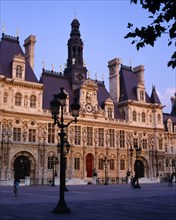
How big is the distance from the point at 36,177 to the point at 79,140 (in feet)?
32.5

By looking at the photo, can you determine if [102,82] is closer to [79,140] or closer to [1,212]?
[79,140]

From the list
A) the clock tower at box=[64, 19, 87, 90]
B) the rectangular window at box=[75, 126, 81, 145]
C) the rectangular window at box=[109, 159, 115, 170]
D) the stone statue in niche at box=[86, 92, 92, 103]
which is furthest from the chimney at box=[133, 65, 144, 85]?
the rectangular window at box=[75, 126, 81, 145]

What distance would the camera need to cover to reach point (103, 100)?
6241 cm

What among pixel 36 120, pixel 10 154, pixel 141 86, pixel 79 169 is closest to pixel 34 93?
pixel 36 120

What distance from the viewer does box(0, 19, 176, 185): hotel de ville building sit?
4841 cm

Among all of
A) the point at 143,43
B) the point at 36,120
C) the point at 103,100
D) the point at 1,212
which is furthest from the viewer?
the point at 103,100

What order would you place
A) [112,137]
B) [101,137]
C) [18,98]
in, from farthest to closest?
[112,137], [101,137], [18,98]

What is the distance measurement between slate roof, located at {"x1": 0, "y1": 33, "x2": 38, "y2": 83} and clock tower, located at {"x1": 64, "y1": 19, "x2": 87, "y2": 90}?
31.3 feet

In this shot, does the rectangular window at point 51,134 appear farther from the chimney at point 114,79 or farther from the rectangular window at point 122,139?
the chimney at point 114,79

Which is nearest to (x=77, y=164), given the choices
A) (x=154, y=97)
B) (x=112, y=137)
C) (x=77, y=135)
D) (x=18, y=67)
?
(x=77, y=135)

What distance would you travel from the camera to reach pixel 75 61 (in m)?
61.7

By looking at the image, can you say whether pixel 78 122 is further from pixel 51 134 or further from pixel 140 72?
pixel 140 72

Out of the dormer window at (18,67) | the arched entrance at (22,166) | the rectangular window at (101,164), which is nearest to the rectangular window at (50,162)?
the arched entrance at (22,166)

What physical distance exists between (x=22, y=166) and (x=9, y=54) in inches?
715
